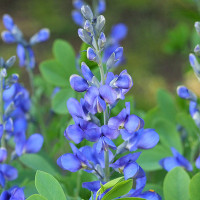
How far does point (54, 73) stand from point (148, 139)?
0.40 metres

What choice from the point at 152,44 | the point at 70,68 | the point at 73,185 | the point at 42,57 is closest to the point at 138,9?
the point at 152,44

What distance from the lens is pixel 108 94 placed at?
1.88ft

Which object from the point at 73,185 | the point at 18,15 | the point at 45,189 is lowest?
the point at 18,15

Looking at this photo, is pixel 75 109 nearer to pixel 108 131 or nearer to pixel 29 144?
pixel 108 131

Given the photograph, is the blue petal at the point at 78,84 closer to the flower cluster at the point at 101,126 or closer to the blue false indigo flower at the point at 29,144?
the flower cluster at the point at 101,126

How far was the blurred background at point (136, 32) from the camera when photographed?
110 inches

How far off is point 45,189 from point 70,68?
43cm

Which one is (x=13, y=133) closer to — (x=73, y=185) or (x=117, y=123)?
(x=73, y=185)

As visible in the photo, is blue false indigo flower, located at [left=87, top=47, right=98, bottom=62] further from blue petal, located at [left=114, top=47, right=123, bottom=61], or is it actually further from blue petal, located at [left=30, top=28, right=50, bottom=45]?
blue petal, located at [left=30, top=28, right=50, bottom=45]

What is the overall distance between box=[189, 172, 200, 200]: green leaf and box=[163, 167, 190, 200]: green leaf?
3 centimetres

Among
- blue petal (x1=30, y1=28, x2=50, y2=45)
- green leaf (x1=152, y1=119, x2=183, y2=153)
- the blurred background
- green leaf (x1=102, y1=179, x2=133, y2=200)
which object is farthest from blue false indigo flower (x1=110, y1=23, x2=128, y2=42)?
the blurred background

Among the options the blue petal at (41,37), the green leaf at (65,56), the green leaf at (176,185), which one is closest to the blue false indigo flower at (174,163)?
the green leaf at (176,185)

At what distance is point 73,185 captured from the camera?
30.1 inches

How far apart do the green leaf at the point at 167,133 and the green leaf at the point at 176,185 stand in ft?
0.76
